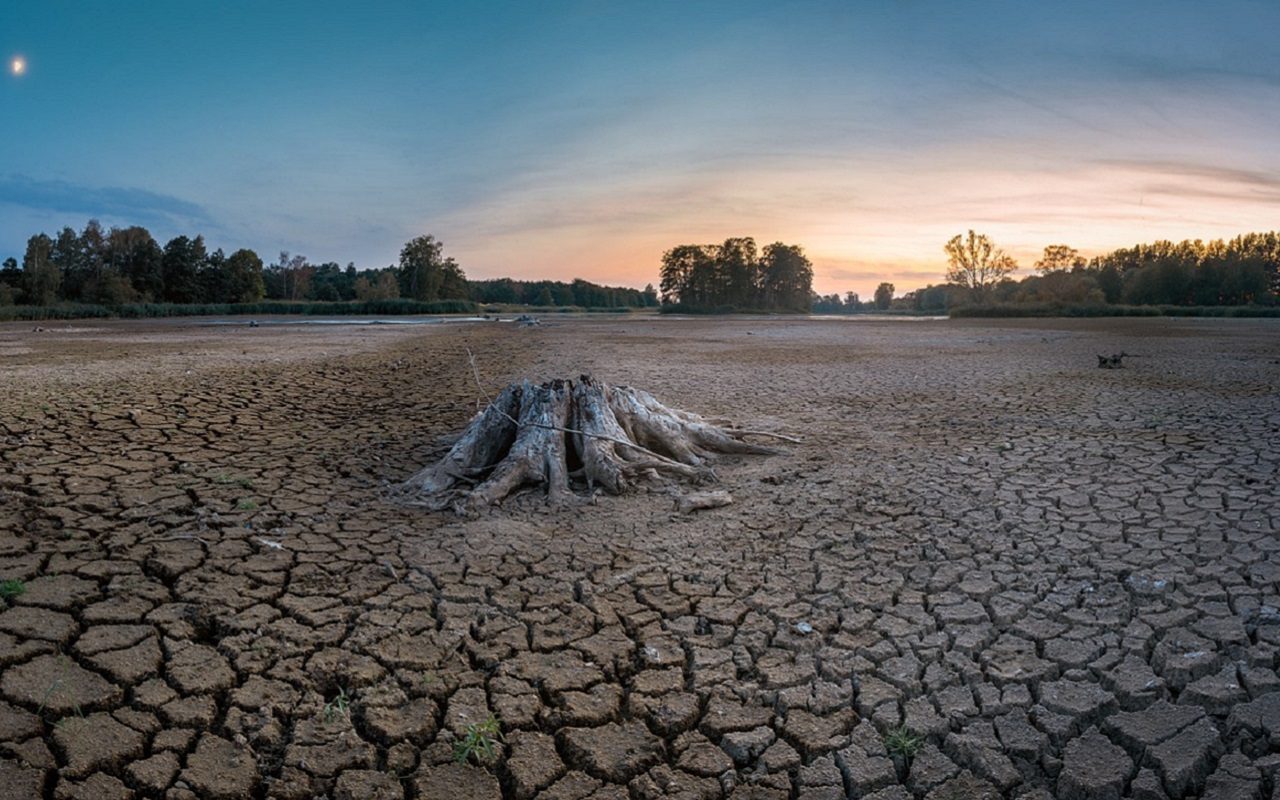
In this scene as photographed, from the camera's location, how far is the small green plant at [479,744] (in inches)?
106

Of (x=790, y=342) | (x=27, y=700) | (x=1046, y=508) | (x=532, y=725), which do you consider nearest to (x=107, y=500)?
(x=27, y=700)

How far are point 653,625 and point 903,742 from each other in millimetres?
1370

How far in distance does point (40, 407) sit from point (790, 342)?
73.6 ft

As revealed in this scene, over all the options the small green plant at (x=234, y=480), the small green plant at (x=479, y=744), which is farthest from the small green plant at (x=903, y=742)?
the small green plant at (x=234, y=480)

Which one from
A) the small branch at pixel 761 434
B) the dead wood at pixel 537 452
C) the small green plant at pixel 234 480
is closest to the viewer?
the dead wood at pixel 537 452

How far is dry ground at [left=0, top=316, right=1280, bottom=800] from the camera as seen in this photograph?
2.65m

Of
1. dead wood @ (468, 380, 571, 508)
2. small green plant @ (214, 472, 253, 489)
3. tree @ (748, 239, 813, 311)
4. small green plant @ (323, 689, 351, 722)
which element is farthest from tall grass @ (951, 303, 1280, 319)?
small green plant @ (323, 689, 351, 722)

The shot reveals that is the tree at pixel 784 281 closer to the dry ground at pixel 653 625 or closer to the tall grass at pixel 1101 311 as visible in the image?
the tall grass at pixel 1101 311

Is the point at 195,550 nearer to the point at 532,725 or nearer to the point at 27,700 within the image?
the point at 27,700

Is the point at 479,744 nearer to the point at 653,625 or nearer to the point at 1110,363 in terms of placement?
the point at 653,625

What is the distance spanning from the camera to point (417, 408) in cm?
1026

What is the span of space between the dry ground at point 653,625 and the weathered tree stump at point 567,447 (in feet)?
1.15

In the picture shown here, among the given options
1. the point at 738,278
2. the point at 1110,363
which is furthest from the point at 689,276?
the point at 1110,363

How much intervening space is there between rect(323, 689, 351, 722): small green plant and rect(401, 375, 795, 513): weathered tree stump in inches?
97.0
